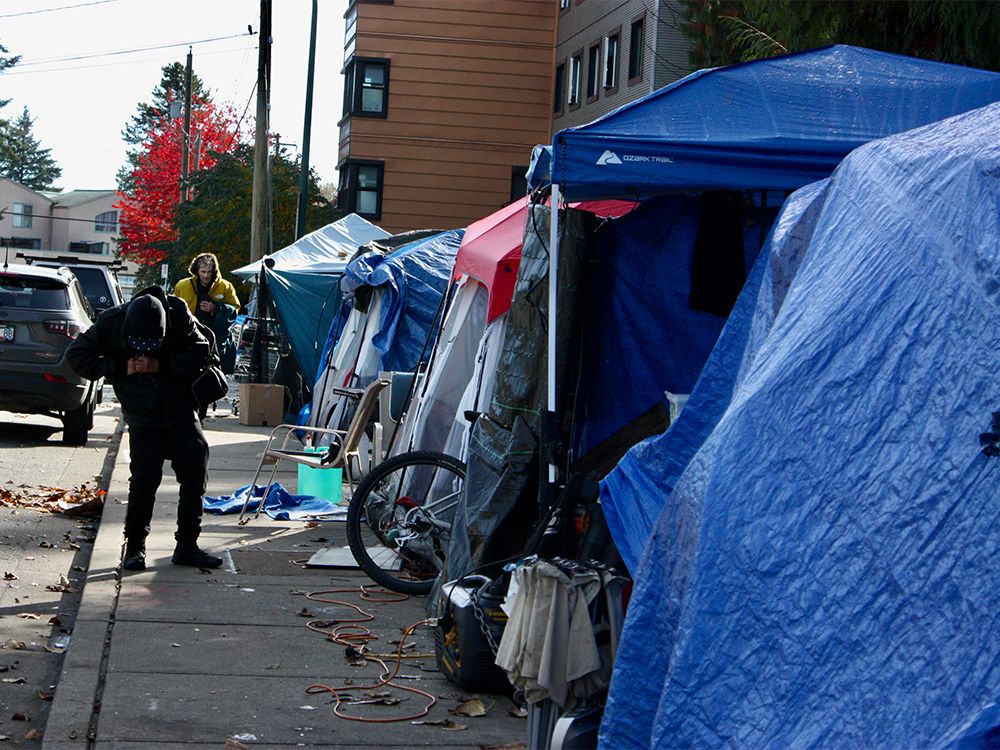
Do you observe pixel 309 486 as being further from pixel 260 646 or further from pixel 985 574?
pixel 985 574

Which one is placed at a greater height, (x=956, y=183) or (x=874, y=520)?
(x=956, y=183)

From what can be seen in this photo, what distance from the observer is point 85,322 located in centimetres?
1545

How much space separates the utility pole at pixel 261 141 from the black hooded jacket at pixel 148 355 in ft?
51.7

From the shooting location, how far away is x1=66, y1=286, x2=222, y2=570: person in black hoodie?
8195 mm

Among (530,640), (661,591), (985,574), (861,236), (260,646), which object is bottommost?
(260,646)

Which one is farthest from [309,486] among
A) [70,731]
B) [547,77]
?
[547,77]

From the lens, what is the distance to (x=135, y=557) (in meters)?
8.47

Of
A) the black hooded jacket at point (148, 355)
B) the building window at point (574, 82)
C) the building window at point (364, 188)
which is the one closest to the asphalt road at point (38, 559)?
the black hooded jacket at point (148, 355)

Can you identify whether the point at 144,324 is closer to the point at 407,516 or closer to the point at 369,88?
the point at 407,516

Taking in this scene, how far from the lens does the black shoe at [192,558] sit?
8.62 metres

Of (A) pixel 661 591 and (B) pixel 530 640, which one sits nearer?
(A) pixel 661 591

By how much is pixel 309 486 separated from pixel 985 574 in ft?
28.9

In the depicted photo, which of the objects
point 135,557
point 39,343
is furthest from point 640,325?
point 39,343

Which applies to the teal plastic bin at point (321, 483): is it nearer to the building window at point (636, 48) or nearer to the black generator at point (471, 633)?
the black generator at point (471, 633)
